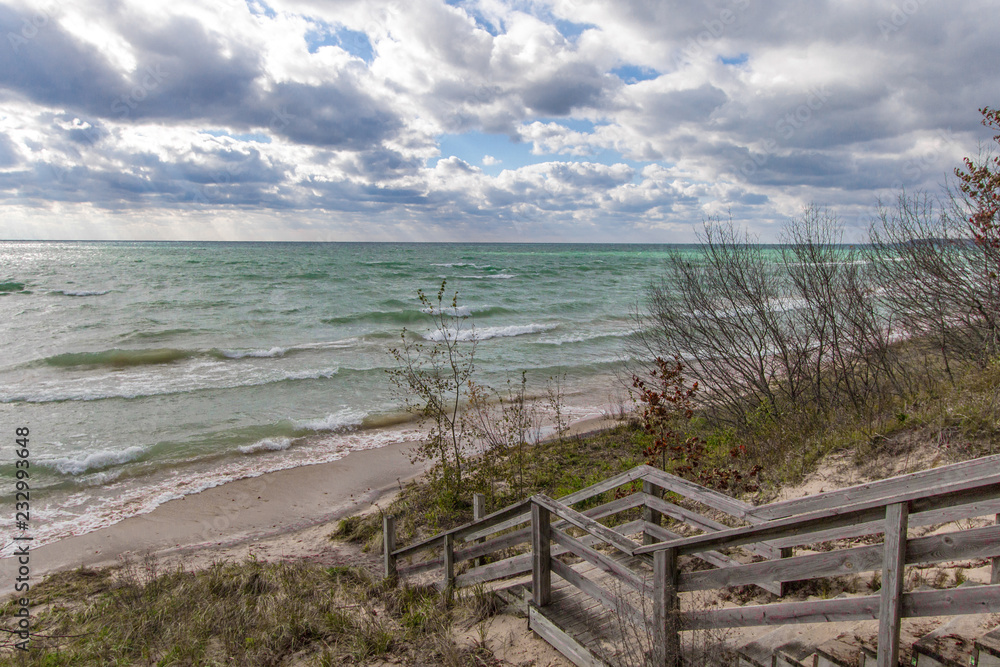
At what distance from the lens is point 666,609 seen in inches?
133

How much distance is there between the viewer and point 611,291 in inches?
1764

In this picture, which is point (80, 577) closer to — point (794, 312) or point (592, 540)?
point (592, 540)

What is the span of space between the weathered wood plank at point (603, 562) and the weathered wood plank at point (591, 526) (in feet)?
0.53

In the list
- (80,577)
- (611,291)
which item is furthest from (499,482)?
(611,291)

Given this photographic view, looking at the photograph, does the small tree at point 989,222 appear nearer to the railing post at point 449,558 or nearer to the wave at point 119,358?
the railing post at point 449,558

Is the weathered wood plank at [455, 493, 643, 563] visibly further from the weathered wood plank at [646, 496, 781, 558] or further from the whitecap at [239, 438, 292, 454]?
the whitecap at [239, 438, 292, 454]

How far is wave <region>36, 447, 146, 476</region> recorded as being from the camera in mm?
11557

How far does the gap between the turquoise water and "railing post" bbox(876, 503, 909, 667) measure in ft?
37.5

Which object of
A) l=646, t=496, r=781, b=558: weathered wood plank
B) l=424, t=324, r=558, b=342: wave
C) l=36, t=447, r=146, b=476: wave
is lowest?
l=36, t=447, r=146, b=476: wave

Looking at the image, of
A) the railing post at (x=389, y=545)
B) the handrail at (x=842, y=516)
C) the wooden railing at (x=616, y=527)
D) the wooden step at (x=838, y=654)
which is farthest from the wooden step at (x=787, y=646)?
the railing post at (x=389, y=545)

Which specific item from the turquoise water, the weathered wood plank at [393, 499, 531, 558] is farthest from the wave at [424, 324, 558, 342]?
the weathered wood plank at [393, 499, 531, 558]

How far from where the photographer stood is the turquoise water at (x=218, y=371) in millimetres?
11852

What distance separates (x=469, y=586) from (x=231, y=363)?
18.1 meters

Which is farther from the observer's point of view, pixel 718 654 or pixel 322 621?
pixel 322 621
